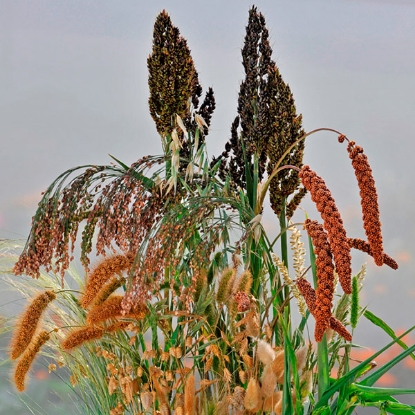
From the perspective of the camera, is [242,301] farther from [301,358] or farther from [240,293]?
[301,358]

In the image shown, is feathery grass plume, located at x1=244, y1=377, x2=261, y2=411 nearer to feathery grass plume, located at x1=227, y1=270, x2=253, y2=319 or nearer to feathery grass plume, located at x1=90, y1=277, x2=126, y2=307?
feathery grass plume, located at x1=227, y1=270, x2=253, y2=319

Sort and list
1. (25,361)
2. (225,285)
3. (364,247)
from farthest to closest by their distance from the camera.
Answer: (25,361) < (225,285) < (364,247)

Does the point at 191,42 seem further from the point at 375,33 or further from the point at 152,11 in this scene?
the point at 375,33

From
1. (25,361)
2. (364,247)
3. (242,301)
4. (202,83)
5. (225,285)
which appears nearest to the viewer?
(364,247)

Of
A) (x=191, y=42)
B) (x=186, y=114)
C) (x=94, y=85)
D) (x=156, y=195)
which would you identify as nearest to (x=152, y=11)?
(x=191, y=42)

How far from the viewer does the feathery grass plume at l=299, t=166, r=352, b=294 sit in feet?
3.49

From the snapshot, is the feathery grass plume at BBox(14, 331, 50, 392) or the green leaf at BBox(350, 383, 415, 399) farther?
the feathery grass plume at BBox(14, 331, 50, 392)

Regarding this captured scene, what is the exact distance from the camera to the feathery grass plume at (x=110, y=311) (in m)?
1.48

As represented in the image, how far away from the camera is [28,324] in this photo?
1526 mm

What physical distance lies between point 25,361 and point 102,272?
0.30 metres

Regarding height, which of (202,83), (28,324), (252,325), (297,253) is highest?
(202,83)

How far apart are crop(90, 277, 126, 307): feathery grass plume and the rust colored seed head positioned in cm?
60

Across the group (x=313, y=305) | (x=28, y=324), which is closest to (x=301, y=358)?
(x=313, y=305)

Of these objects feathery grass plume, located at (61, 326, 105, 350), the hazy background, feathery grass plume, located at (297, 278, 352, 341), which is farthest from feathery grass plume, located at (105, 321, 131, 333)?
the hazy background
